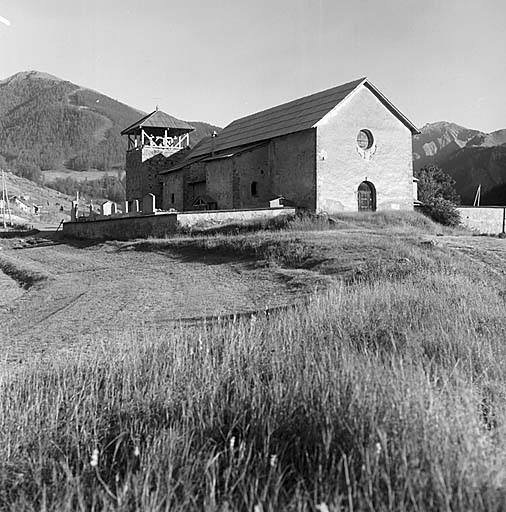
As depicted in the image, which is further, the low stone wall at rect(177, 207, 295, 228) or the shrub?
the shrub

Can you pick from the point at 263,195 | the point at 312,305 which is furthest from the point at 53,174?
the point at 312,305

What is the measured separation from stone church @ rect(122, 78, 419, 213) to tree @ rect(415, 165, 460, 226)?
1644 mm

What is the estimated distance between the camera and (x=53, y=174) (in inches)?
7456

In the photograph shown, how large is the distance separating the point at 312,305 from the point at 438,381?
4195mm

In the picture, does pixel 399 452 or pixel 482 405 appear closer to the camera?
pixel 399 452

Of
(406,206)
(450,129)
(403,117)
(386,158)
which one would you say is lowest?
(406,206)

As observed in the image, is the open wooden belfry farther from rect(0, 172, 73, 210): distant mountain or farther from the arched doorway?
rect(0, 172, 73, 210): distant mountain

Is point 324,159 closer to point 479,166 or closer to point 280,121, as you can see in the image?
point 280,121

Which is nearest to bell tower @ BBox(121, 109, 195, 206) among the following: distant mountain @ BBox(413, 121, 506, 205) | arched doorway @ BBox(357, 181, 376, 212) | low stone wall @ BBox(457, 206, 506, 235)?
arched doorway @ BBox(357, 181, 376, 212)

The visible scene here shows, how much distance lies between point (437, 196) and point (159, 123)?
26992 millimetres

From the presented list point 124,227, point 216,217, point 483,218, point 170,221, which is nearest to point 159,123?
point 124,227

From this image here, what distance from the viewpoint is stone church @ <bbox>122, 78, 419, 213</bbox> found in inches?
1249

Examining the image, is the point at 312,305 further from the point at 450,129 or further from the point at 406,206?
the point at 450,129

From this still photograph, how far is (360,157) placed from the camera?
107 feet
